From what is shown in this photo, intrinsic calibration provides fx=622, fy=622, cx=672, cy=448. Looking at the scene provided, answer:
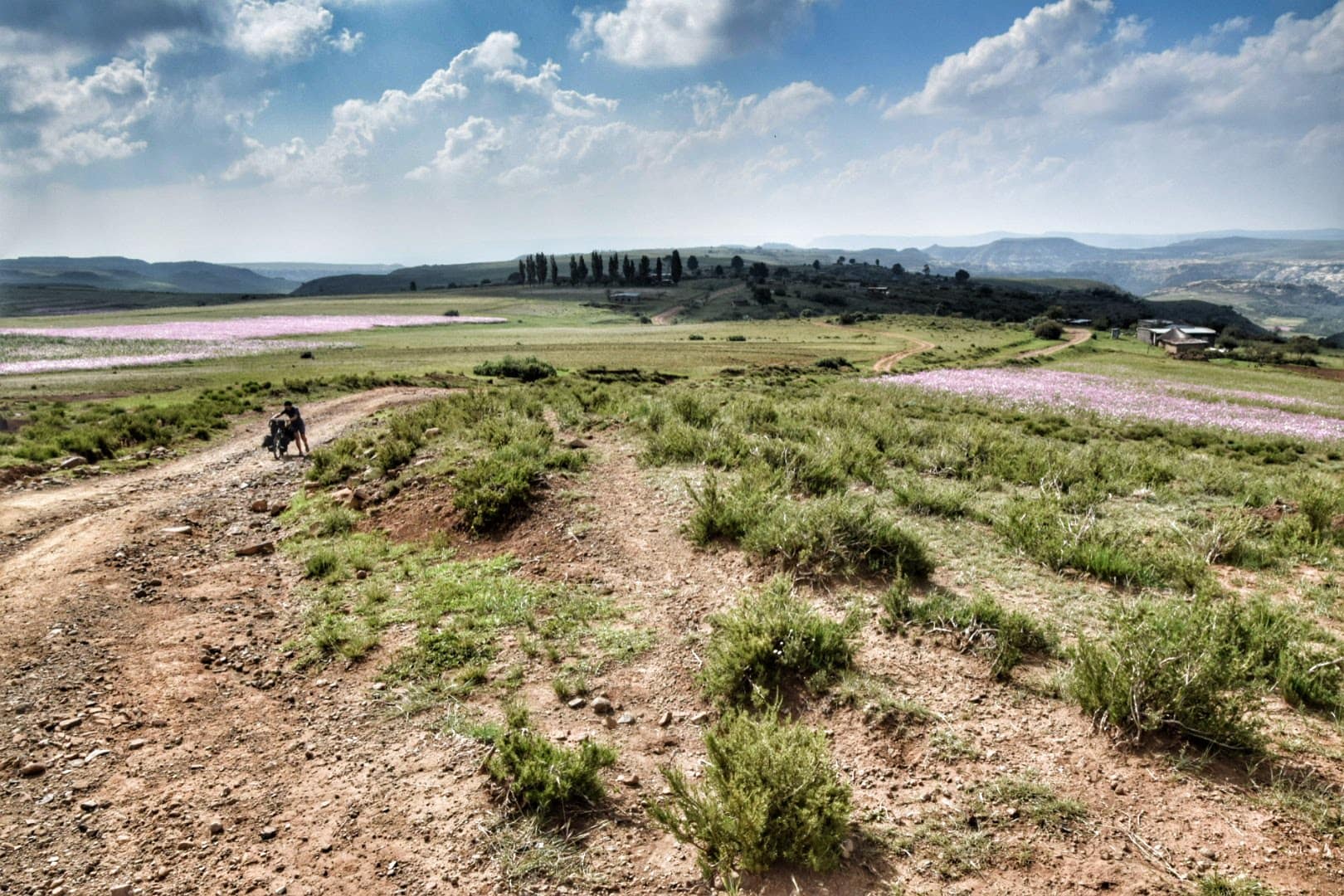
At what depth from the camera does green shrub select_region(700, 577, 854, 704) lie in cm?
662

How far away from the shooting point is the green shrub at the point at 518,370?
148ft

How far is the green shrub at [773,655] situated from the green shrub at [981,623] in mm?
989

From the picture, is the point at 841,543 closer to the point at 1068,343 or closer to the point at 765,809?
the point at 765,809

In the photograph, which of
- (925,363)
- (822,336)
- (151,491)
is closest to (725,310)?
(822,336)

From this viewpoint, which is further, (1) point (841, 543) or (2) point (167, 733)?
(1) point (841, 543)

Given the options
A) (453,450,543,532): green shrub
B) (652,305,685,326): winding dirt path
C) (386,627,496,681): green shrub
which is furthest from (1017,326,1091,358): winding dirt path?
(386,627,496,681): green shrub

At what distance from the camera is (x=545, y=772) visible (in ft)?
17.6

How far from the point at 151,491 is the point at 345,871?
15730 millimetres

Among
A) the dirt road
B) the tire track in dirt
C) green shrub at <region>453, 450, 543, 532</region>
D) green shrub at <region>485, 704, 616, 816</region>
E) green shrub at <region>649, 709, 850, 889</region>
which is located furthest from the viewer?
the tire track in dirt

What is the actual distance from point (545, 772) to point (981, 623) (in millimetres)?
5063

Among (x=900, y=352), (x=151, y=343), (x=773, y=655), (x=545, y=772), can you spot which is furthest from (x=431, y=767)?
(x=900, y=352)

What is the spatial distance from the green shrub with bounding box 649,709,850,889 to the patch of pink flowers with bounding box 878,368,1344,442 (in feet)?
117

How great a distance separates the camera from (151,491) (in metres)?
16.1

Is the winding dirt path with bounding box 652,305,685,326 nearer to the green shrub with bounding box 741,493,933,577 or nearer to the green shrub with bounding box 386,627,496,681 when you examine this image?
the green shrub with bounding box 741,493,933,577
